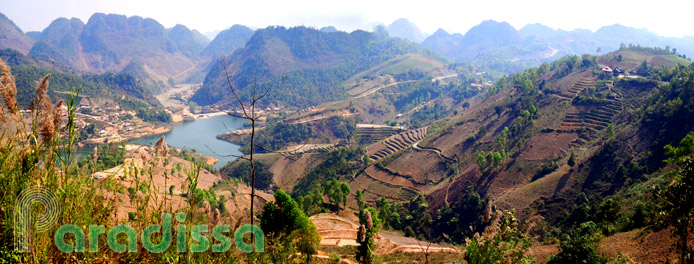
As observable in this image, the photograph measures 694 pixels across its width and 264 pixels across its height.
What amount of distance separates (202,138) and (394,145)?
5312 cm

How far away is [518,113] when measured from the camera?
51188 mm

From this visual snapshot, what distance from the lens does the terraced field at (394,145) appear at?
56.5m

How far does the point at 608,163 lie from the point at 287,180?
→ 41209 millimetres

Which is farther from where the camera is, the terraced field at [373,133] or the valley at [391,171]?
the terraced field at [373,133]

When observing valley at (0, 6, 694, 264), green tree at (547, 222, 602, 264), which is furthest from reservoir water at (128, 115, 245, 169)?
green tree at (547, 222, 602, 264)

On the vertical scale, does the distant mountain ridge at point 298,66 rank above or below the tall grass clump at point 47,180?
above

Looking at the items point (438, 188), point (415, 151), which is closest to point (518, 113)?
point (415, 151)

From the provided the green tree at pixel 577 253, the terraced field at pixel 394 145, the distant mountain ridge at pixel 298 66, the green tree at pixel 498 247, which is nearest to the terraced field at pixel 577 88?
the terraced field at pixel 394 145

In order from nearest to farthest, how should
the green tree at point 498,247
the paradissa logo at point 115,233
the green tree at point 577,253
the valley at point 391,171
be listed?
1. the paradissa logo at point 115,233
2. the valley at point 391,171
3. the green tree at point 498,247
4. the green tree at point 577,253

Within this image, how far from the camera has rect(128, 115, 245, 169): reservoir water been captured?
76.9m

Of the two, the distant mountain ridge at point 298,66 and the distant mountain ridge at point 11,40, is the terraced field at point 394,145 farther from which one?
the distant mountain ridge at point 11,40

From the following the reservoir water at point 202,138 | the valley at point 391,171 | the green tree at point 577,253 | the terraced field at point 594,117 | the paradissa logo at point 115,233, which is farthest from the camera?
the reservoir water at point 202,138

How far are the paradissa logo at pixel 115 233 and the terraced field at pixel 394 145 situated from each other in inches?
2005

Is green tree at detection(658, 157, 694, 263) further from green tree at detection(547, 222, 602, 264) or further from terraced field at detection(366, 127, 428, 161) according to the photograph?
terraced field at detection(366, 127, 428, 161)
